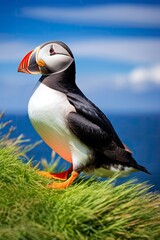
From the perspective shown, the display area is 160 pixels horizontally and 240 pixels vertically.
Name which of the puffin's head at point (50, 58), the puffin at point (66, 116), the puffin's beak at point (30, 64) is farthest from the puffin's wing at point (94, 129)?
the puffin's beak at point (30, 64)

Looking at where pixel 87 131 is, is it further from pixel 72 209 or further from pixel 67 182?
pixel 72 209

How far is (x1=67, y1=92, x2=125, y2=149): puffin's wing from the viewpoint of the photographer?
4.57 meters

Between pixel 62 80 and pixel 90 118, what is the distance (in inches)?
15.9

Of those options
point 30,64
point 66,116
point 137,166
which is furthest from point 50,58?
point 137,166

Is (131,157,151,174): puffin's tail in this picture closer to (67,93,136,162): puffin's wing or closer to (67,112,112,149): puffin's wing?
(67,93,136,162): puffin's wing

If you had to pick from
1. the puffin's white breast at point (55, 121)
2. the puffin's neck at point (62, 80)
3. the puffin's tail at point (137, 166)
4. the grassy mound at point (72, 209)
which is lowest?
the grassy mound at point (72, 209)

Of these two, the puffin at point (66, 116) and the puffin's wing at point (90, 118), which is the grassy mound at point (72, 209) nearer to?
the puffin at point (66, 116)

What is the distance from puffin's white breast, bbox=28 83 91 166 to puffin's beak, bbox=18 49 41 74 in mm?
150

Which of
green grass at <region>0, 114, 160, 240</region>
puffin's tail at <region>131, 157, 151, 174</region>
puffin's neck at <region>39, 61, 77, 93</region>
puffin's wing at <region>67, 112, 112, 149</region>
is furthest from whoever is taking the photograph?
puffin's tail at <region>131, 157, 151, 174</region>

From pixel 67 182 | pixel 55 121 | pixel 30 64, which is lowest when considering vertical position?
pixel 67 182

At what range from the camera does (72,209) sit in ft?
13.7

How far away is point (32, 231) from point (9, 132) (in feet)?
7.49


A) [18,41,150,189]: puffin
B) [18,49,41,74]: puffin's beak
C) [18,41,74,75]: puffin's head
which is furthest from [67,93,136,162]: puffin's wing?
[18,49,41,74]: puffin's beak

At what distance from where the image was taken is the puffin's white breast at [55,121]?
4.54 meters
